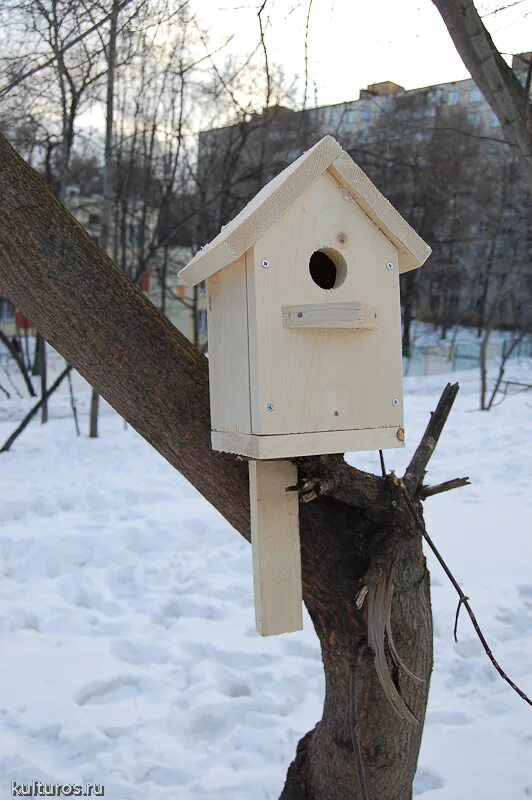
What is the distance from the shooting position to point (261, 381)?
4.91ft

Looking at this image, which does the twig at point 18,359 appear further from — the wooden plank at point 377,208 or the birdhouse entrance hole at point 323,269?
the wooden plank at point 377,208

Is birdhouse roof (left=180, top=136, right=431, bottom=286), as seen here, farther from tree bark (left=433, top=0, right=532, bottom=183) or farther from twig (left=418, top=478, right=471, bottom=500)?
tree bark (left=433, top=0, right=532, bottom=183)

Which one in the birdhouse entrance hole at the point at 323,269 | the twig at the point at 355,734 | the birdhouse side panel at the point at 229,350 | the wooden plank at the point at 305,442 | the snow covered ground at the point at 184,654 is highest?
the birdhouse entrance hole at the point at 323,269

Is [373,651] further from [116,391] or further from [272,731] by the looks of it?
[272,731]

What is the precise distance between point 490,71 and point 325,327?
145 centimetres

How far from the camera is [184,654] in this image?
3480 millimetres

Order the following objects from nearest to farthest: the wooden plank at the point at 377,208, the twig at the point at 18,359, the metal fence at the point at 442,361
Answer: the wooden plank at the point at 377,208 → the twig at the point at 18,359 → the metal fence at the point at 442,361

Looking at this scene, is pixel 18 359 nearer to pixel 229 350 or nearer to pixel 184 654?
pixel 184 654

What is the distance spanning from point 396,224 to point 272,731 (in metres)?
2.23

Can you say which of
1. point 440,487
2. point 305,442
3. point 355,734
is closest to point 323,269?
point 305,442

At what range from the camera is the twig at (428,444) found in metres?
1.87

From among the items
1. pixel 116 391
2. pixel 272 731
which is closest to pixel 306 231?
pixel 116 391

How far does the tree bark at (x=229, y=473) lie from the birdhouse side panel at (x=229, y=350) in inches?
4.7

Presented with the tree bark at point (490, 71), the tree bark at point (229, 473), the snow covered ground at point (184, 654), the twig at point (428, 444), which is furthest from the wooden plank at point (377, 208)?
the snow covered ground at point (184, 654)
